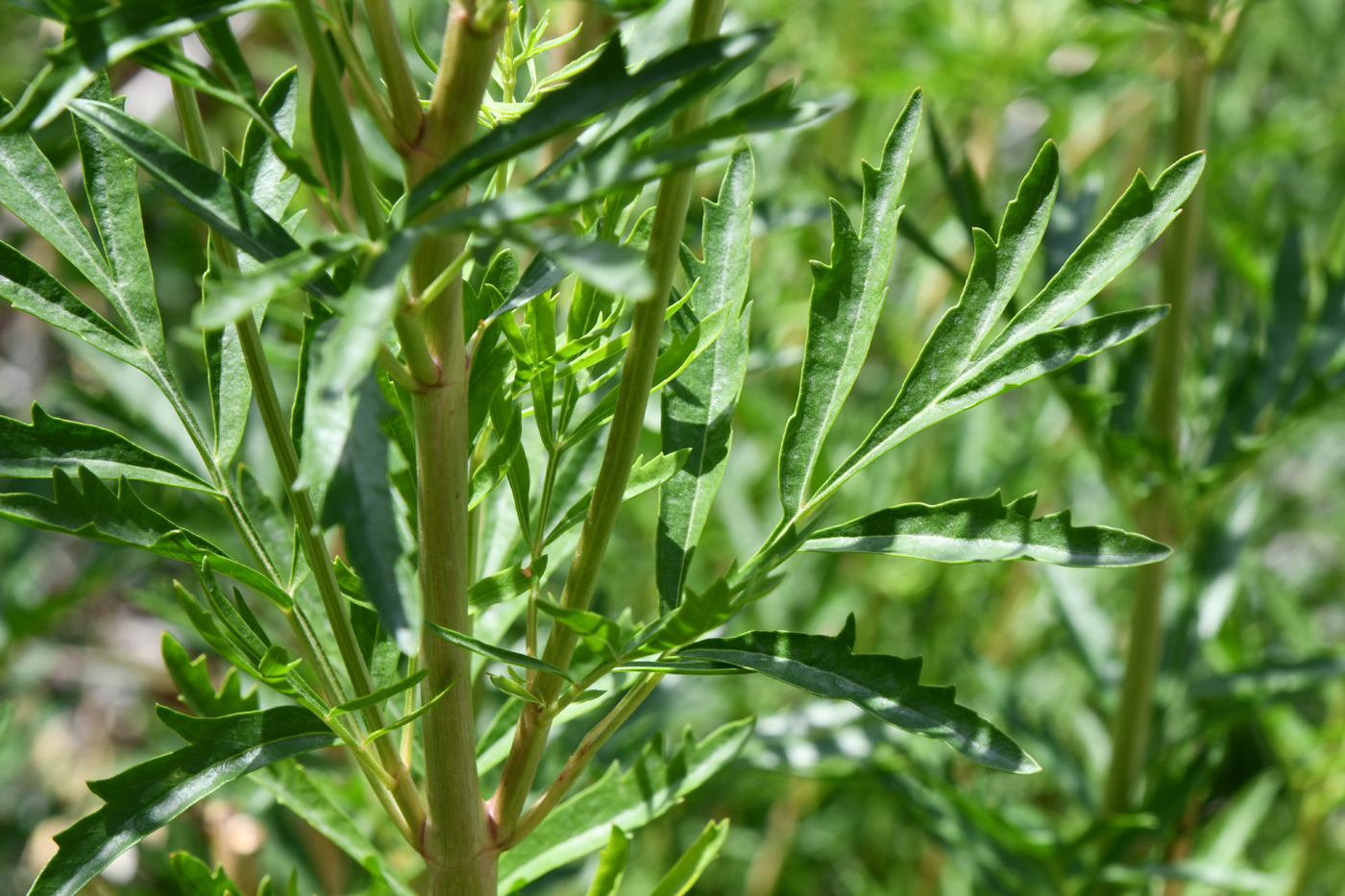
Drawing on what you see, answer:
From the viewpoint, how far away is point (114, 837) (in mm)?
276

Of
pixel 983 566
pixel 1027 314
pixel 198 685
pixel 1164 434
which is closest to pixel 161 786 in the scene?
pixel 198 685

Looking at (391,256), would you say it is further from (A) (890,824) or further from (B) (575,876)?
(A) (890,824)

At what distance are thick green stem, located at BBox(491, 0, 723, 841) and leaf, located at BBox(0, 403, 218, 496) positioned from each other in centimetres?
11

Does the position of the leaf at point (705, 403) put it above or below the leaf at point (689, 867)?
above

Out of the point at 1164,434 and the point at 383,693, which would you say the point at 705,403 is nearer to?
the point at 383,693

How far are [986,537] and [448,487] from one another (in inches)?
5.4

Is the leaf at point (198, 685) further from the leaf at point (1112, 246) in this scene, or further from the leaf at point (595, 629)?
the leaf at point (1112, 246)

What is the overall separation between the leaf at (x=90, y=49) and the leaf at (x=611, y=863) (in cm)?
23

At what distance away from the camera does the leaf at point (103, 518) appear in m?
0.26

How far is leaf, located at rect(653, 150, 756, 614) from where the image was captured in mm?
315

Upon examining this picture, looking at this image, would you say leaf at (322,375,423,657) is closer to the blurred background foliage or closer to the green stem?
the green stem

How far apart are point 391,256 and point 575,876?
22.2 inches

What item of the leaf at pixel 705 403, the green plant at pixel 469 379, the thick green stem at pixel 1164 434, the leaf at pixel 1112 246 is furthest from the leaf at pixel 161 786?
the thick green stem at pixel 1164 434

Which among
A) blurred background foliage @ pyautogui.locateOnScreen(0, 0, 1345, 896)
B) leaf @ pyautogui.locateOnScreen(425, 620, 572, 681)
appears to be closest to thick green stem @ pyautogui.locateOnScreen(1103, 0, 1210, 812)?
blurred background foliage @ pyautogui.locateOnScreen(0, 0, 1345, 896)
